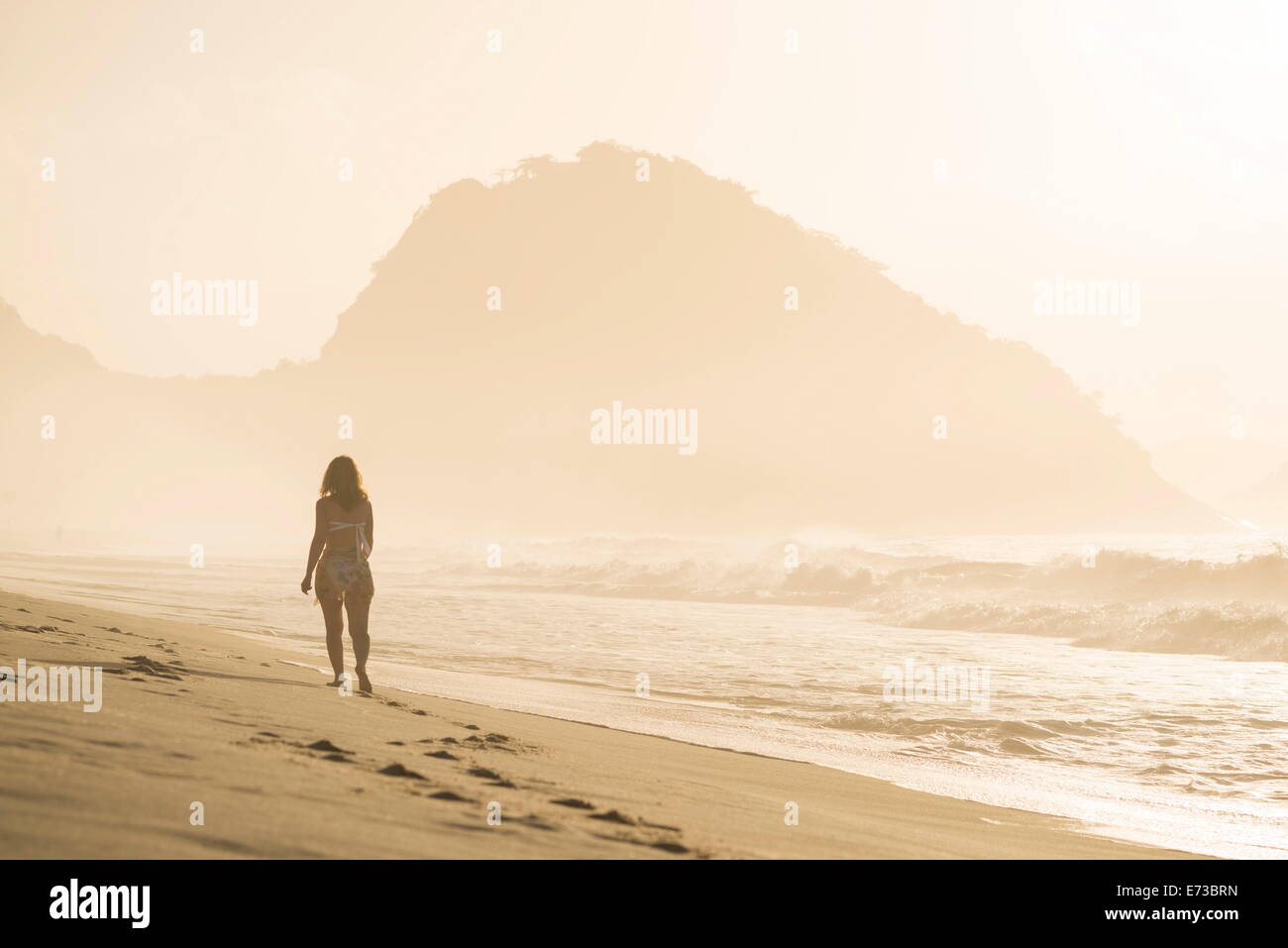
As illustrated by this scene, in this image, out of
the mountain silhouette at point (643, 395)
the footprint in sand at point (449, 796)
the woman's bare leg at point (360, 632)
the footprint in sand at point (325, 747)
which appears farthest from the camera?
the mountain silhouette at point (643, 395)

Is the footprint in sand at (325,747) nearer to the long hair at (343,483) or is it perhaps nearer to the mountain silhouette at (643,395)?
the long hair at (343,483)

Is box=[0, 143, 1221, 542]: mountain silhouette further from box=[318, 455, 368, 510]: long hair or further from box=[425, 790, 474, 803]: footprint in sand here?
box=[425, 790, 474, 803]: footprint in sand

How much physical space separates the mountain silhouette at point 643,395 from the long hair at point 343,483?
12985 cm

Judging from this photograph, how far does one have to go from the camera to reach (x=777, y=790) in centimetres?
Answer: 659

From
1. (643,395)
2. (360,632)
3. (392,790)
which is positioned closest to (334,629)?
(360,632)

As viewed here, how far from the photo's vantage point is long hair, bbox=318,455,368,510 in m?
8.53

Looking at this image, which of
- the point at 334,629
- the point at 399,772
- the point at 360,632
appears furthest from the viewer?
the point at 360,632

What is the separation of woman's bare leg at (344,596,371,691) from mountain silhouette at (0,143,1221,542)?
129540mm

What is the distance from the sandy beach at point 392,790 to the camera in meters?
3.52

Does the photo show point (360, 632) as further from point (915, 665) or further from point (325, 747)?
point (915, 665)

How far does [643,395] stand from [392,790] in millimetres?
152812

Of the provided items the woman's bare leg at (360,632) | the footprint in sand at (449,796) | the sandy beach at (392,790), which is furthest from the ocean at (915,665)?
the footprint in sand at (449,796)

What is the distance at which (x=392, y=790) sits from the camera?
4453 mm
